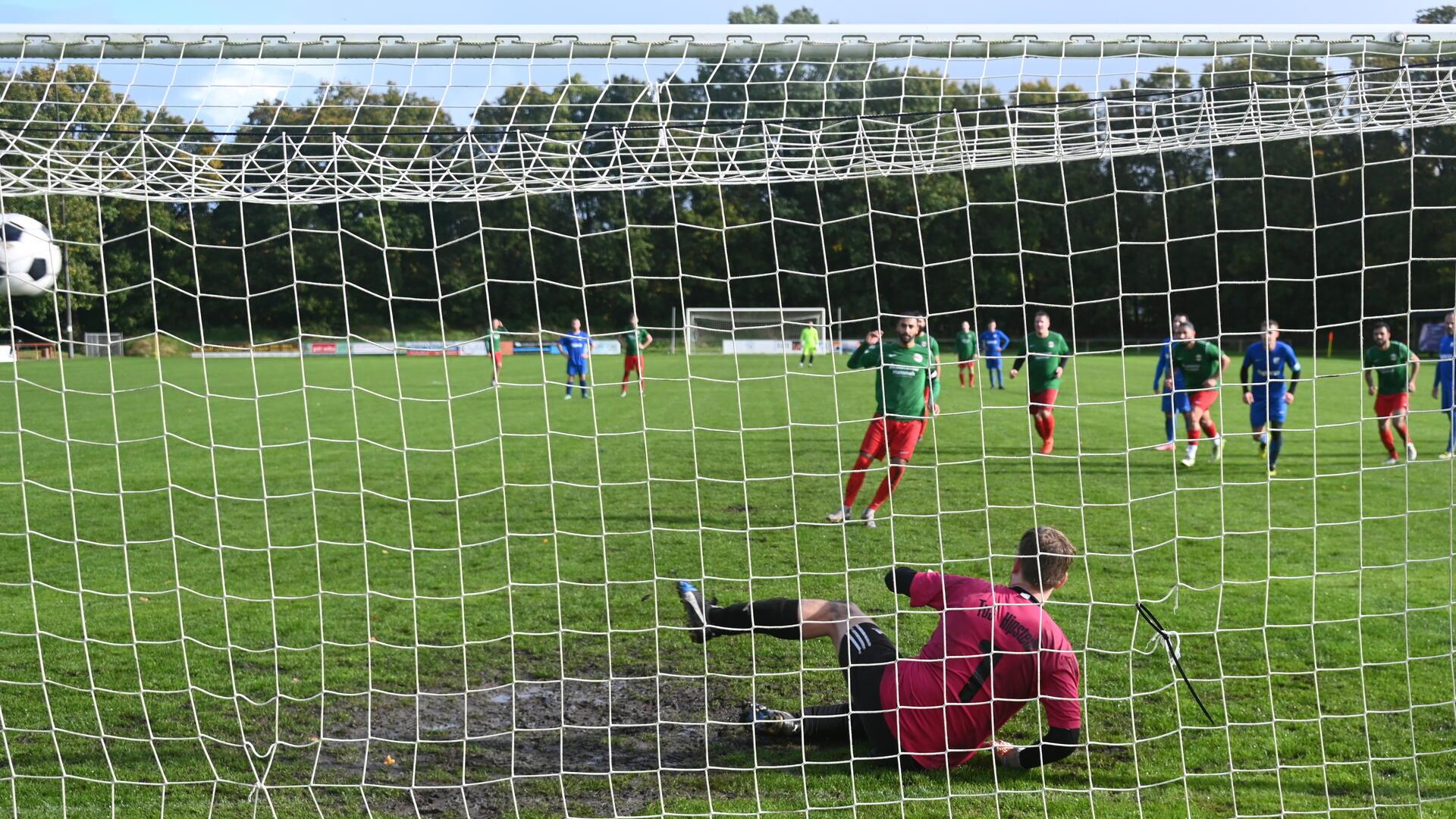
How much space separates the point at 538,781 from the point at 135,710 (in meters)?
1.94

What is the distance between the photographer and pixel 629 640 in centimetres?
571

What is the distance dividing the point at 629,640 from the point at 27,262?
3.62m

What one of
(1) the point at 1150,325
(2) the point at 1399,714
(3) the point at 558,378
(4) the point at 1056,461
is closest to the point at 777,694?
(2) the point at 1399,714

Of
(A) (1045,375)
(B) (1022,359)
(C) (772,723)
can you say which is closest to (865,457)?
(B) (1022,359)

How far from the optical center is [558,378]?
1006 inches

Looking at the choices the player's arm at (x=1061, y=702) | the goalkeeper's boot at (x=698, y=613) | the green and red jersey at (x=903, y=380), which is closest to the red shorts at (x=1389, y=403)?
→ the green and red jersey at (x=903, y=380)

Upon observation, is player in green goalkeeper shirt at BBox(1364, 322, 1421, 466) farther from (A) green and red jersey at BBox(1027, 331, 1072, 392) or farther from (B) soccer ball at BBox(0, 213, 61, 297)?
(B) soccer ball at BBox(0, 213, 61, 297)

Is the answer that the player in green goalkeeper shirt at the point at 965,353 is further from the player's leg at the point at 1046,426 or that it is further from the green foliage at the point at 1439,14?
the green foliage at the point at 1439,14

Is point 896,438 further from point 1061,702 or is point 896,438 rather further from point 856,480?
point 1061,702

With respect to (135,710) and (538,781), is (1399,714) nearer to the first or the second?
(538,781)

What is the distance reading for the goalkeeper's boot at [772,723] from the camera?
14.4 ft

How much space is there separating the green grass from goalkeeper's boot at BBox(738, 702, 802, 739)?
10 cm

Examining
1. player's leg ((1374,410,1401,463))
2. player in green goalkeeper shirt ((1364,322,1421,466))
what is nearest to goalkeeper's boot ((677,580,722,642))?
player in green goalkeeper shirt ((1364,322,1421,466))

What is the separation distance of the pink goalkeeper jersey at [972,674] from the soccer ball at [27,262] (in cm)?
397
